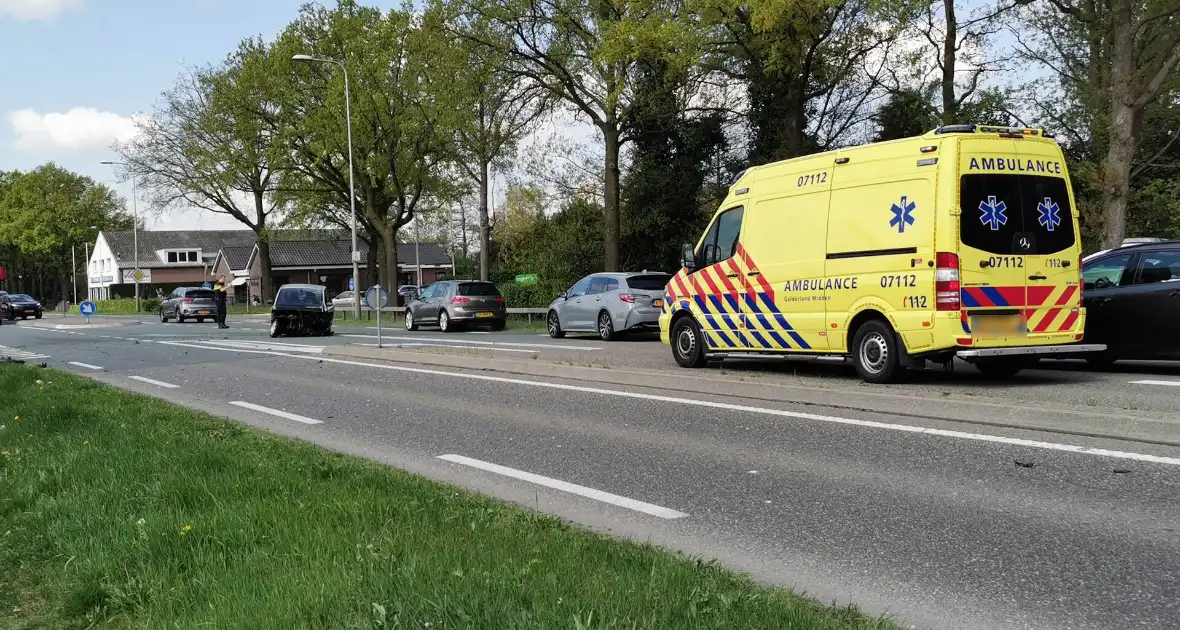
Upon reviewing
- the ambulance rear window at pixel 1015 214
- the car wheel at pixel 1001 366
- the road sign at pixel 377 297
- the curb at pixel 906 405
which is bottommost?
the curb at pixel 906 405

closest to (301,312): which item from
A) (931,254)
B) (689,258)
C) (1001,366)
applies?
(689,258)

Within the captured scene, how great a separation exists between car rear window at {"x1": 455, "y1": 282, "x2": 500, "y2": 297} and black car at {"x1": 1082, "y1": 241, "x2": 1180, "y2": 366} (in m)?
19.7

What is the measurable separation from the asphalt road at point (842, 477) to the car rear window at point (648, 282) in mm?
8468

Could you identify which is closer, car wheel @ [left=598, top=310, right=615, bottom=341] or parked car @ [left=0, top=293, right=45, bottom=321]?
car wheel @ [left=598, top=310, right=615, bottom=341]

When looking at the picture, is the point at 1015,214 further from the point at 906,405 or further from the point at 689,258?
the point at 689,258

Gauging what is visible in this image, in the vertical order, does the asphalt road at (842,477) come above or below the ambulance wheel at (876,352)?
below

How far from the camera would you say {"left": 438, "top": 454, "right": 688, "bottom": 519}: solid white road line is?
219 inches

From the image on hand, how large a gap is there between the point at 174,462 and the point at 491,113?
24526mm

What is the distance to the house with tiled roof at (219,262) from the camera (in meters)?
87.1

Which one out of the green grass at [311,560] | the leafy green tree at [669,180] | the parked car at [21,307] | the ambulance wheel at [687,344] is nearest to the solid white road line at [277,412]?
the green grass at [311,560]

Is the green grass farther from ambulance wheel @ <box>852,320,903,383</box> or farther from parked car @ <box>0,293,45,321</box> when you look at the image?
parked car @ <box>0,293,45,321</box>

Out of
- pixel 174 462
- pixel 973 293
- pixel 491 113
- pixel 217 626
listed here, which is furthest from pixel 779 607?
pixel 491 113

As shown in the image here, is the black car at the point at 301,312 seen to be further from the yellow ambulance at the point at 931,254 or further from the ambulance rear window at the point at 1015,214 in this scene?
the ambulance rear window at the point at 1015,214

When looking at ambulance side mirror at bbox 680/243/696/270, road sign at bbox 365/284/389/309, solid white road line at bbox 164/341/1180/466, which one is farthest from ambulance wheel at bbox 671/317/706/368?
road sign at bbox 365/284/389/309
